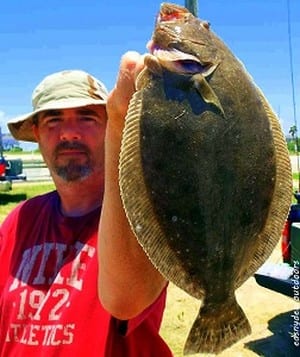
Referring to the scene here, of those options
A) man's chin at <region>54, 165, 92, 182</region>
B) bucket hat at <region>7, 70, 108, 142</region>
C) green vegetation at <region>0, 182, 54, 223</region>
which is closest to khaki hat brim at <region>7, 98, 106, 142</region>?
bucket hat at <region>7, 70, 108, 142</region>

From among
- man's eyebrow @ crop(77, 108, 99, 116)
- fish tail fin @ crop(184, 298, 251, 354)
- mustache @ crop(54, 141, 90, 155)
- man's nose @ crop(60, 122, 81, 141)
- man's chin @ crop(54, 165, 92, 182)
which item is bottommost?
fish tail fin @ crop(184, 298, 251, 354)

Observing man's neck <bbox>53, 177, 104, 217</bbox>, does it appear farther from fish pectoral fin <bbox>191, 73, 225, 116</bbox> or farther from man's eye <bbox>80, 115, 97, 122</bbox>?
fish pectoral fin <bbox>191, 73, 225, 116</bbox>

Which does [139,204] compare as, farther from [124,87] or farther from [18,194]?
[18,194]

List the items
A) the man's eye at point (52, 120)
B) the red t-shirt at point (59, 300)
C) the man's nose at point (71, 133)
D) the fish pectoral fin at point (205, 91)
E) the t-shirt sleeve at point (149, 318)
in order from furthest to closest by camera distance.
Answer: the man's eye at point (52, 120) → the man's nose at point (71, 133) → the red t-shirt at point (59, 300) → the t-shirt sleeve at point (149, 318) → the fish pectoral fin at point (205, 91)

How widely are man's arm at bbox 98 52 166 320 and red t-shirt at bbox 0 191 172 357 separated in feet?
0.40

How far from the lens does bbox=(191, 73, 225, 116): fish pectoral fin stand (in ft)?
5.44

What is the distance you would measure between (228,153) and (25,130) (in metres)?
1.96

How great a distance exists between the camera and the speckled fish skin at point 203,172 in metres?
1.68

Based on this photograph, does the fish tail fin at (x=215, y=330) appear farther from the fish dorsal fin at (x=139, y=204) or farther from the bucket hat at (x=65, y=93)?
the bucket hat at (x=65, y=93)

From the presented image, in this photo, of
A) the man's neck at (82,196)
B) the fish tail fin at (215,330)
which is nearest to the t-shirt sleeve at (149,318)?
the fish tail fin at (215,330)

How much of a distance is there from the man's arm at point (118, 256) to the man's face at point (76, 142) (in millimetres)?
763

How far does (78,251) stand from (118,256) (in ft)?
1.84

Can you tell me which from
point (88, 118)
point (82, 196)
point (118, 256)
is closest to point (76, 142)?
point (88, 118)

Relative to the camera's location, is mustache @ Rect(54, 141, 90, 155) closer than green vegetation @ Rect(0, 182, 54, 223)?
Yes
